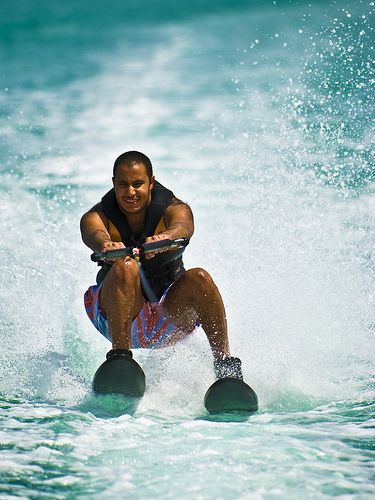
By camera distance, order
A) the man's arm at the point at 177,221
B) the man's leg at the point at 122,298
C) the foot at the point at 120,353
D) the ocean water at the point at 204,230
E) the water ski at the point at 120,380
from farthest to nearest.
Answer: the man's arm at the point at 177,221, the man's leg at the point at 122,298, the foot at the point at 120,353, the water ski at the point at 120,380, the ocean water at the point at 204,230

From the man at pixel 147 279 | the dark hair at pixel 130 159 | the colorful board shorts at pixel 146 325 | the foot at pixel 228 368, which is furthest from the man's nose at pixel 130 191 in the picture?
the foot at pixel 228 368

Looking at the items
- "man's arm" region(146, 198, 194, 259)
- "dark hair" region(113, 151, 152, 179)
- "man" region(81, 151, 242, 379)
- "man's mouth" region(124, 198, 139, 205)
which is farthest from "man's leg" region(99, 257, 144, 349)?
"dark hair" region(113, 151, 152, 179)

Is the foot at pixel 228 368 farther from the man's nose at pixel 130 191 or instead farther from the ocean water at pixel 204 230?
the man's nose at pixel 130 191

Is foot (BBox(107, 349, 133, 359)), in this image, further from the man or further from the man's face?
the man's face

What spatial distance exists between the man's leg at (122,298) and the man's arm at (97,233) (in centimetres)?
9

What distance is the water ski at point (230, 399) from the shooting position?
10.7 feet

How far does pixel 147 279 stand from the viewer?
3916 mm

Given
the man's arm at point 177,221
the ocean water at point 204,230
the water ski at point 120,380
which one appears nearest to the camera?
the ocean water at point 204,230

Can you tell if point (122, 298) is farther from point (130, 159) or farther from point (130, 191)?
point (130, 159)

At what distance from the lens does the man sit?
3.53 meters

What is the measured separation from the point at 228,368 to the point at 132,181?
109 cm

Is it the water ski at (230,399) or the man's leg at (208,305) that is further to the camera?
the man's leg at (208,305)

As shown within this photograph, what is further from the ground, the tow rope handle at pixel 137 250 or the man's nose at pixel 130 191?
the man's nose at pixel 130 191

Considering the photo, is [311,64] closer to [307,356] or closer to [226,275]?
[226,275]
